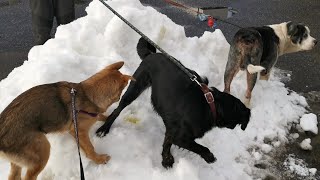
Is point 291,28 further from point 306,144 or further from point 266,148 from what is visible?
point 266,148

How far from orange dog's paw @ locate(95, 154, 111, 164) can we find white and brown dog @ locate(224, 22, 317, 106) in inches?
79.6

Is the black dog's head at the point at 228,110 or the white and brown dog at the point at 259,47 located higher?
the black dog's head at the point at 228,110

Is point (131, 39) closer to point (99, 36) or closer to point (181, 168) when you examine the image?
point (99, 36)

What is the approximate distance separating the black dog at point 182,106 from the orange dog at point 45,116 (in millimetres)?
407

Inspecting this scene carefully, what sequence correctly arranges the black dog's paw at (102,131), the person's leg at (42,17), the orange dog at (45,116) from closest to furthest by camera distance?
the orange dog at (45,116) → the black dog's paw at (102,131) → the person's leg at (42,17)

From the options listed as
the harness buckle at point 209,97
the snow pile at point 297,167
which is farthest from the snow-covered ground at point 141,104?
→ the harness buckle at point 209,97

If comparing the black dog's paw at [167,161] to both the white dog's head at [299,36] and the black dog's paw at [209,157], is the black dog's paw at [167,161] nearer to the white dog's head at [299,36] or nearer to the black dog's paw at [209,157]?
the black dog's paw at [209,157]

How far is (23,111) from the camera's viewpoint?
309cm

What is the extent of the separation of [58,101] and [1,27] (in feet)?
14.5

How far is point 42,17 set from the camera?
5.87 metres

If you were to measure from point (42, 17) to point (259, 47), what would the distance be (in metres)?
3.48

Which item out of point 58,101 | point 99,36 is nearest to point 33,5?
point 99,36

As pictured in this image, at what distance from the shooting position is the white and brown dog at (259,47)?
4707 mm

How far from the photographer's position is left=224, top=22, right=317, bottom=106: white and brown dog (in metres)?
4.71
